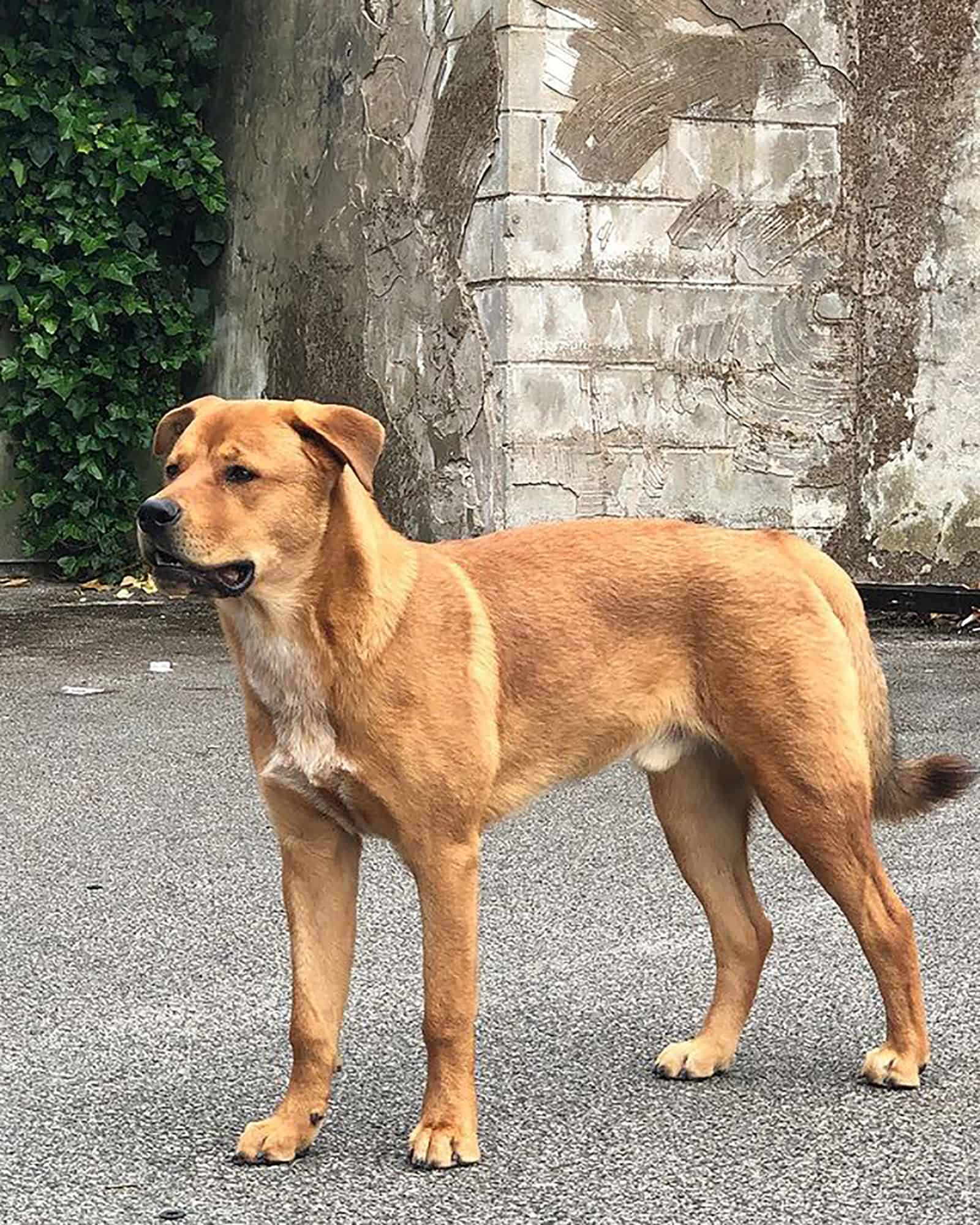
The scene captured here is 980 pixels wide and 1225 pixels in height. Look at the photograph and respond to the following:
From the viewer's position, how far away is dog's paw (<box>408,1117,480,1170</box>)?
11.6 feet

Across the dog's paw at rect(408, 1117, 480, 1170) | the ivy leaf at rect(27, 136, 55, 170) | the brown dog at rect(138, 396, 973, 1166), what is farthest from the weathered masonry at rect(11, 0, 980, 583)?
the dog's paw at rect(408, 1117, 480, 1170)

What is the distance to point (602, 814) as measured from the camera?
644cm

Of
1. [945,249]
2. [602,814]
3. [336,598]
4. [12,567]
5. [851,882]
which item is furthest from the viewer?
[12,567]

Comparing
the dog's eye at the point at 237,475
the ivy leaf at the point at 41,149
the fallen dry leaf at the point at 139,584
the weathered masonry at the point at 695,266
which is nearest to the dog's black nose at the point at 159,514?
the dog's eye at the point at 237,475

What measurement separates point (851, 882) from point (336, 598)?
3.69ft

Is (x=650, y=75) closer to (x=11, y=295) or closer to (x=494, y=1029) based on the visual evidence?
(x=11, y=295)

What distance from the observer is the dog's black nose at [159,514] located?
3412 mm

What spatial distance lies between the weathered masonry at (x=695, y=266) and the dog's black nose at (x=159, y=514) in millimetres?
6303

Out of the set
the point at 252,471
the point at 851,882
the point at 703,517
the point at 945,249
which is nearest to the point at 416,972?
the point at 851,882

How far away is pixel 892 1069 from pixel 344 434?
1.58 m

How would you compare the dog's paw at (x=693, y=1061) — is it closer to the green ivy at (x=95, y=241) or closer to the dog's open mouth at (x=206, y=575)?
the dog's open mouth at (x=206, y=575)

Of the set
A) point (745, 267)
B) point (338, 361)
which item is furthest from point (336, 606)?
point (338, 361)

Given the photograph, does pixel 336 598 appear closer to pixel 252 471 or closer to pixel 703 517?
pixel 252 471

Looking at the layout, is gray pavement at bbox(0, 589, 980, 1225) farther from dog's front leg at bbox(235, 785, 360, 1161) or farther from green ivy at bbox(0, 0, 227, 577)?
green ivy at bbox(0, 0, 227, 577)
